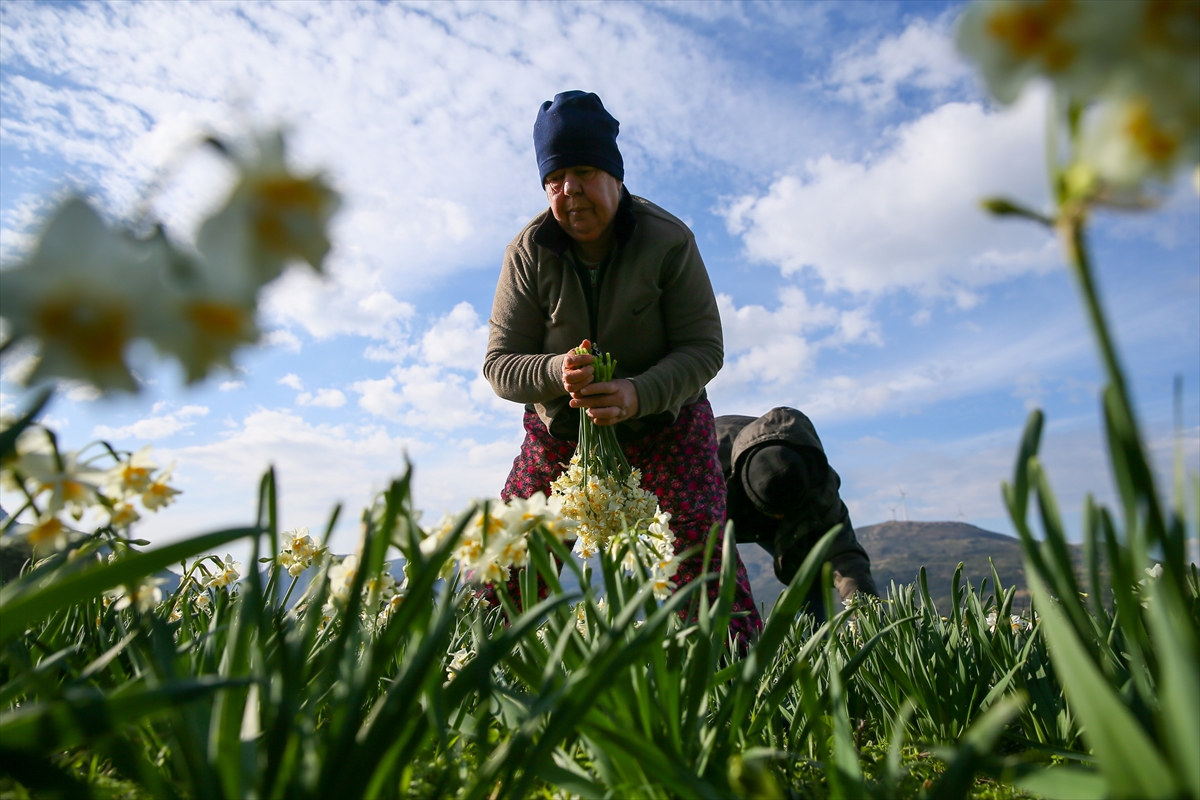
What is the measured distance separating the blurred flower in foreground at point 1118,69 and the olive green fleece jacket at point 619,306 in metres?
2.60

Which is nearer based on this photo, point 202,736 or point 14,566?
point 202,736

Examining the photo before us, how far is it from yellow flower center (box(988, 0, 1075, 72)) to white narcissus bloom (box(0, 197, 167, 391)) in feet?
2.11

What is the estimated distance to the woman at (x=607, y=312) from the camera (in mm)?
3125

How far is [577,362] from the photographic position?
2627mm

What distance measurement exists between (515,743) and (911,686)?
1.18 m

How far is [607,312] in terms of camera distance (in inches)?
129

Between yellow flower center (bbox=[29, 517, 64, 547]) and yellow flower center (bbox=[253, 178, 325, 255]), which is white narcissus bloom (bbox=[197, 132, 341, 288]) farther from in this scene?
yellow flower center (bbox=[29, 517, 64, 547])

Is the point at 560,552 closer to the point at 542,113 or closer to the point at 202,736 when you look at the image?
the point at 202,736

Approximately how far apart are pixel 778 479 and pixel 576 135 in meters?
3.05

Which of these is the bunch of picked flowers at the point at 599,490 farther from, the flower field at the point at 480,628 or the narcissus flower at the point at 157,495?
the narcissus flower at the point at 157,495

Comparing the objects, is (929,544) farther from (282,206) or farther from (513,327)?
(282,206)

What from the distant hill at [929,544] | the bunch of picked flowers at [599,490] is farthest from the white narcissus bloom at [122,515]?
the distant hill at [929,544]

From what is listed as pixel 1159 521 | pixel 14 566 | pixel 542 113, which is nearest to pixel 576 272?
pixel 542 113

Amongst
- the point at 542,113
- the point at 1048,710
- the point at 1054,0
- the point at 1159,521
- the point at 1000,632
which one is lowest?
the point at 1048,710
